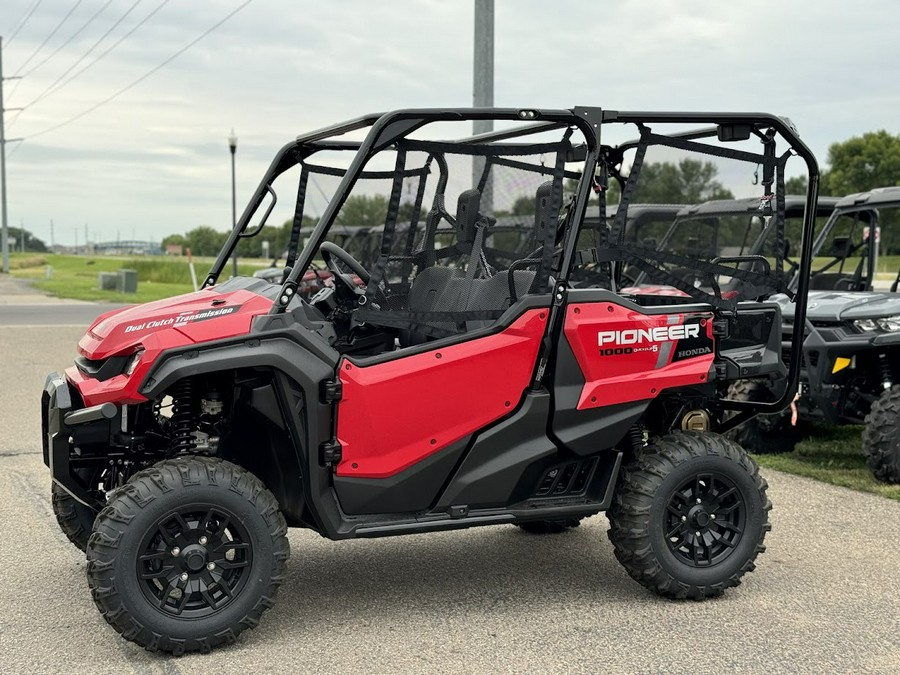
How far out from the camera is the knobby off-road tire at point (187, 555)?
390 cm

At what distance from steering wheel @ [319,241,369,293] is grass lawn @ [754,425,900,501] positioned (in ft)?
12.3

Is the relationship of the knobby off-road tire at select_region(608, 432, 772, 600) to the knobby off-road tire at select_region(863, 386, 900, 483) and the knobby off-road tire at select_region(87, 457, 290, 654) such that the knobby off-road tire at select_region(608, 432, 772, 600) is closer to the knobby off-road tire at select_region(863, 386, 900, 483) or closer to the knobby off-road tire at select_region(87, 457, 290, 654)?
the knobby off-road tire at select_region(87, 457, 290, 654)

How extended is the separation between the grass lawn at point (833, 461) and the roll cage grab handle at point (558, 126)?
2130 mm

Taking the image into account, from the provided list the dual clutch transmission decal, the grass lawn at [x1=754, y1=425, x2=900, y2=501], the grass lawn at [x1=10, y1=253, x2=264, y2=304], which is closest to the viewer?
the dual clutch transmission decal

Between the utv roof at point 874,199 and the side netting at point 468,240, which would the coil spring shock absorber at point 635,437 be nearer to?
the side netting at point 468,240

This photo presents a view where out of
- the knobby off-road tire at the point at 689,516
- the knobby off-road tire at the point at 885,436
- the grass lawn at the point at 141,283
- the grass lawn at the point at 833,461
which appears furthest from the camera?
the grass lawn at the point at 141,283

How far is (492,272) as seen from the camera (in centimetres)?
477

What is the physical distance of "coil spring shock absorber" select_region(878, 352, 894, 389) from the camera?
7.12m

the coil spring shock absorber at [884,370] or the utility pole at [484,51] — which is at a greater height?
the utility pole at [484,51]

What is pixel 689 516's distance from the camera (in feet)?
15.5

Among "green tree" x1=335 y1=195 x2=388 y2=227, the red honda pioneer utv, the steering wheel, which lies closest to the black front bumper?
the red honda pioneer utv

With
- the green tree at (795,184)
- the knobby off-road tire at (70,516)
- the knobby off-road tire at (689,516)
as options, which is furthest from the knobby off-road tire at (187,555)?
the green tree at (795,184)

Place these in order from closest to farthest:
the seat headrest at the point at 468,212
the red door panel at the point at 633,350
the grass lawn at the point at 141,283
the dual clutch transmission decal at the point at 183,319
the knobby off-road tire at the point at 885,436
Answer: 1. the dual clutch transmission decal at the point at 183,319
2. the red door panel at the point at 633,350
3. the seat headrest at the point at 468,212
4. the knobby off-road tire at the point at 885,436
5. the grass lawn at the point at 141,283

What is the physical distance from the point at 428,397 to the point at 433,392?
1.1 inches
